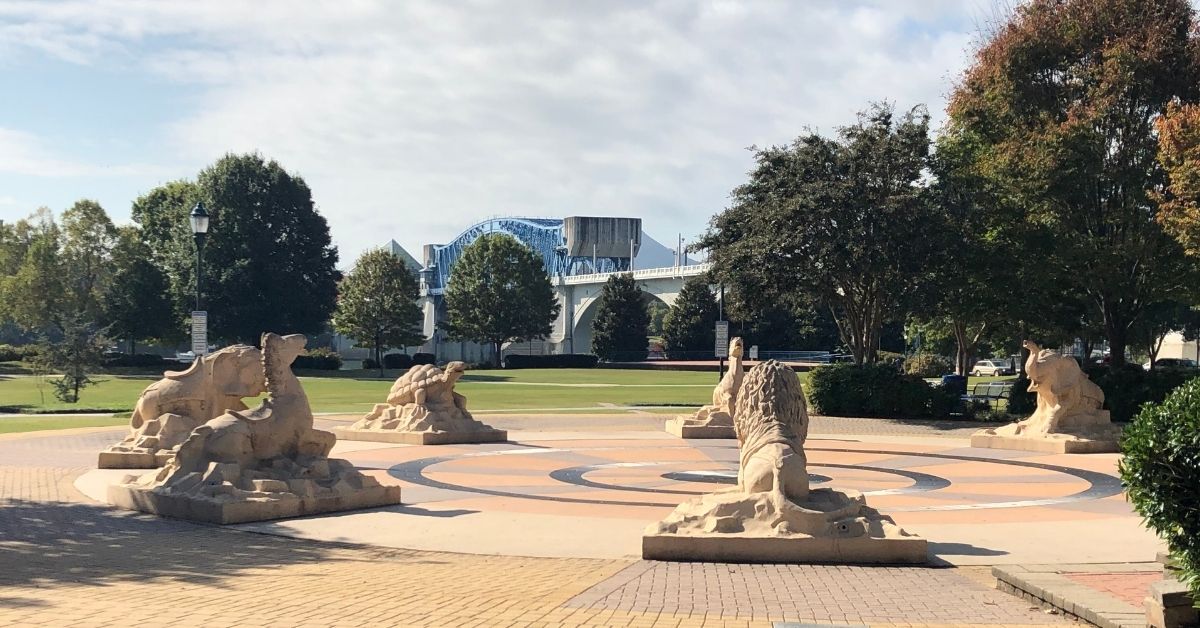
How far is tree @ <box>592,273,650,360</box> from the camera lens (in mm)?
100688

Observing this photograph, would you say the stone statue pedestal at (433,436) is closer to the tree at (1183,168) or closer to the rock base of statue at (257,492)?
the rock base of statue at (257,492)

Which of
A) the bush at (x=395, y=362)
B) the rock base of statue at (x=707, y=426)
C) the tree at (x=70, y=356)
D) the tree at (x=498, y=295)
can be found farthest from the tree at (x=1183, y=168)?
the tree at (x=498, y=295)

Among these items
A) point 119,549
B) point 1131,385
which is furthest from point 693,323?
point 119,549

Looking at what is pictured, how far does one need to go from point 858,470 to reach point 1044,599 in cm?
1058

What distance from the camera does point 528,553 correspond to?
1101cm

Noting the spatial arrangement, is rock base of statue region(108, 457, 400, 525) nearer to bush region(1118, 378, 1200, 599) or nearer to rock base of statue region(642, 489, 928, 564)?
rock base of statue region(642, 489, 928, 564)

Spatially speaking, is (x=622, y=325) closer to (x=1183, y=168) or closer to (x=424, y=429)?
(x=1183, y=168)

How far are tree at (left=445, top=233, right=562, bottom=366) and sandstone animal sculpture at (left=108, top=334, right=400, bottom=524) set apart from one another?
7664 centimetres

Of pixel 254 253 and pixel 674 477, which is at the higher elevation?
pixel 254 253

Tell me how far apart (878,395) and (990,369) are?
59780 mm

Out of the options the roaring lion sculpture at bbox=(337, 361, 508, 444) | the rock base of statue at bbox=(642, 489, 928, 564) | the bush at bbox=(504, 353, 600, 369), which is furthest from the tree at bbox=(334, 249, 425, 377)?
the rock base of statue at bbox=(642, 489, 928, 564)

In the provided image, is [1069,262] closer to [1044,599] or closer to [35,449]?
[1044,599]

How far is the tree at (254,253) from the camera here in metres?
68.4

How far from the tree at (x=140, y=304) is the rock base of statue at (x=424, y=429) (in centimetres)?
5187
